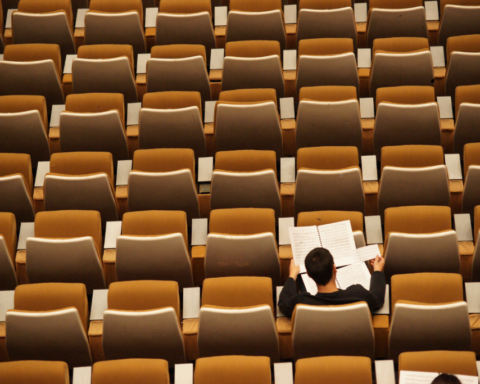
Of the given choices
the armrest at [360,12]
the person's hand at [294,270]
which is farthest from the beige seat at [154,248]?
the armrest at [360,12]

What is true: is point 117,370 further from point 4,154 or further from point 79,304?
point 4,154

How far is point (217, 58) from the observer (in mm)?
1792

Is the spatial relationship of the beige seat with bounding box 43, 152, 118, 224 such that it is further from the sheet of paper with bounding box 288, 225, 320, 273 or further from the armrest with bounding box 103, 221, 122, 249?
the sheet of paper with bounding box 288, 225, 320, 273

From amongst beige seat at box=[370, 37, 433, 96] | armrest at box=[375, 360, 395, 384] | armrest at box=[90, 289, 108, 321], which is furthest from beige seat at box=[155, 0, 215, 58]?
armrest at box=[375, 360, 395, 384]

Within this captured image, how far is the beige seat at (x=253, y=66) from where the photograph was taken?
5.36 feet

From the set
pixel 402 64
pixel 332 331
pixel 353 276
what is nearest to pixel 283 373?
pixel 332 331

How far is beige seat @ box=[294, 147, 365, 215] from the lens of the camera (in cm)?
136

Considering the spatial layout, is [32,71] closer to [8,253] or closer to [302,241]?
[8,253]

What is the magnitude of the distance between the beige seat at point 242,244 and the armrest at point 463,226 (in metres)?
0.35

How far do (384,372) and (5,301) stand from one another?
68cm

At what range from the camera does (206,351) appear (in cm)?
117

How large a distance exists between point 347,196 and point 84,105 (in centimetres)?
64

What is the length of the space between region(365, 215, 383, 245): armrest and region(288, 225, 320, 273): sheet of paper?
0.12 metres

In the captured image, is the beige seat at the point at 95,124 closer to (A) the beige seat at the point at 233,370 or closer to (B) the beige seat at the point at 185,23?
(B) the beige seat at the point at 185,23
